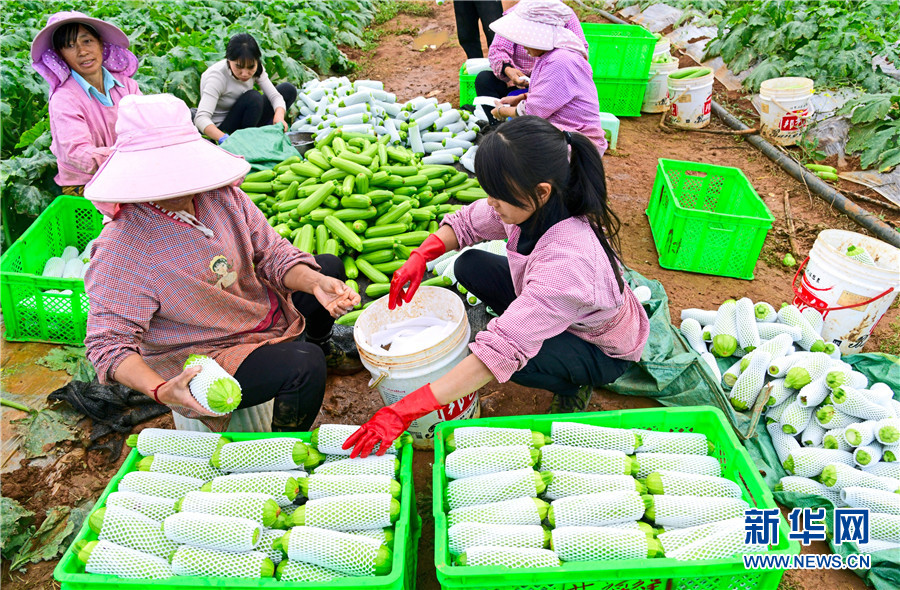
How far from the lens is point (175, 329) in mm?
2930

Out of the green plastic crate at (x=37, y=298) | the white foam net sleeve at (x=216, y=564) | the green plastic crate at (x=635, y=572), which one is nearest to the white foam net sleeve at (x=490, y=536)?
the green plastic crate at (x=635, y=572)

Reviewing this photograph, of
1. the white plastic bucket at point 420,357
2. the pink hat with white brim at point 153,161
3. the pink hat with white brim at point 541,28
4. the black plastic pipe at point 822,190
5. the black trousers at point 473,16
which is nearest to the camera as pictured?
the pink hat with white brim at point 153,161

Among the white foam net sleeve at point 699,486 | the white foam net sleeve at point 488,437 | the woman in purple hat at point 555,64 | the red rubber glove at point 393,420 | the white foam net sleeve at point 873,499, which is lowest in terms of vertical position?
the white foam net sleeve at point 873,499

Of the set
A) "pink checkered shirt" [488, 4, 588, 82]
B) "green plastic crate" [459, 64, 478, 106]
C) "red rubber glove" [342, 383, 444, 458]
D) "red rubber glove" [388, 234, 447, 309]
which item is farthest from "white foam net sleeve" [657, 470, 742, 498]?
"green plastic crate" [459, 64, 478, 106]

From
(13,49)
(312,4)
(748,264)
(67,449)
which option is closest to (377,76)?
(312,4)

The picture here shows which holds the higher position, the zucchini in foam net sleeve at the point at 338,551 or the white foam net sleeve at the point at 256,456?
the zucchini in foam net sleeve at the point at 338,551

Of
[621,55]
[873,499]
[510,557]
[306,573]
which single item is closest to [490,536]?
[510,557]

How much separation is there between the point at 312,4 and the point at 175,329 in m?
11.0

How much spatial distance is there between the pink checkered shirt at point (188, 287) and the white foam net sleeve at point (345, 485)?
77 cm

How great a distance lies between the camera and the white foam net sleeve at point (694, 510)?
2.49 meters

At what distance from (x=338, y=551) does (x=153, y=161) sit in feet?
6.12

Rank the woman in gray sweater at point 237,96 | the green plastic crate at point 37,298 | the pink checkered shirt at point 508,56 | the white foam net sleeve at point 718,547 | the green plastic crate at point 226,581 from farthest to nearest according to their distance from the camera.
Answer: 1. the woman in gray sweater at point 237,96
2. the pink checkered shirt at point 508,56
3. the green plastic crate at point 37,298
4. the white foam net sleeve at point 718,547
5. the green plastic crate at point 226,581

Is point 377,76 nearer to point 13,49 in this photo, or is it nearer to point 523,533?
point 13,49

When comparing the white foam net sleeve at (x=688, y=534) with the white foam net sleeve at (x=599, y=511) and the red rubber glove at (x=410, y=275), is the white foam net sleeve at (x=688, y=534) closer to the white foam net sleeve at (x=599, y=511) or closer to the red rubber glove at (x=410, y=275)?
the white foam net sleeve at (x=599, y=511)
